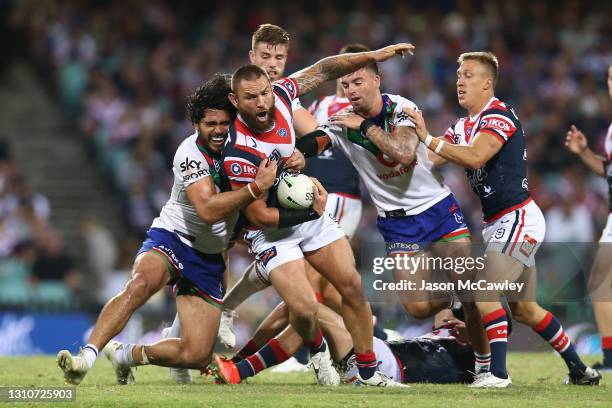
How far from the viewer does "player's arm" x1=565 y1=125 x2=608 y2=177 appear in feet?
33.0

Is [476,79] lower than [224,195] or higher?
higher

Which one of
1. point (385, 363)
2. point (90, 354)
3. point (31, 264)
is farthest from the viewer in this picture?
point (31, 264)

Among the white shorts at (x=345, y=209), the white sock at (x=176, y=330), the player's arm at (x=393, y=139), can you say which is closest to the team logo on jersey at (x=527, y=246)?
the player's arm at (x=393, y=139)

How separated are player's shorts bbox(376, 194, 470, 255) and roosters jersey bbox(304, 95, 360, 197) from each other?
1.62 m

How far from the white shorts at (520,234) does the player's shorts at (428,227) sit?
1.63 feet

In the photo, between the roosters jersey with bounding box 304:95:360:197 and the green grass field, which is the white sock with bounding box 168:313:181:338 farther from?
the roosters jersey with bounding box 304:95:360:197

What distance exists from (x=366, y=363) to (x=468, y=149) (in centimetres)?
179

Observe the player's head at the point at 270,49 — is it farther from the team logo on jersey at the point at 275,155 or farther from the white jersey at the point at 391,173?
the team logo on jersey at the point at 275,155

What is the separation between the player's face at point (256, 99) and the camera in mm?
7844

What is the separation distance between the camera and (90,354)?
7.54 metres

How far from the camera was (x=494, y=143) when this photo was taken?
320 inches

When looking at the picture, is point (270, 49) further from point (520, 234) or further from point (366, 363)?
point (366, 363)

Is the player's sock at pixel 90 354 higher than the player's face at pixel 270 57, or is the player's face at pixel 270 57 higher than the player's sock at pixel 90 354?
the player's face at pixel 270 57

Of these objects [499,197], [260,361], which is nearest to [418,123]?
[499,197]
